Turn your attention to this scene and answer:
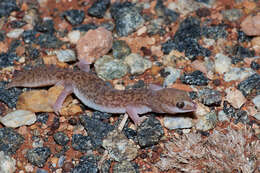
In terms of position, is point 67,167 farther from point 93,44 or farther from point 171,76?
point 171,76

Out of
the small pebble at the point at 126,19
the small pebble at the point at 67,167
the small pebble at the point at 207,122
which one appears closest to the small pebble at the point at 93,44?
the small pebble at the point at 126,19

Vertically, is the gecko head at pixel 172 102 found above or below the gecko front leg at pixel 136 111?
above

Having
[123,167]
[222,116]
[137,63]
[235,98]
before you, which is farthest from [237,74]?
[123,167]

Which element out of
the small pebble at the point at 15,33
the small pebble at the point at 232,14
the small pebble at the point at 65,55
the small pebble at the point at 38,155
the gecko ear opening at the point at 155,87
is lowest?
the small pebble at the point at 38,155

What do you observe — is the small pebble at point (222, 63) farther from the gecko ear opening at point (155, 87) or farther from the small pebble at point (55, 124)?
the small pebble at point (55, 124)

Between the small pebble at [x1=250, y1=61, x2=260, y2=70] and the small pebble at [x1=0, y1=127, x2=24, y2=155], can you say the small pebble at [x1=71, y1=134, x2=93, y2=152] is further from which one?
the small pebble at [x1=250, y1=61, x2=260, y2=70]

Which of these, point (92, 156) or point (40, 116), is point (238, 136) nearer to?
point (92, 156)

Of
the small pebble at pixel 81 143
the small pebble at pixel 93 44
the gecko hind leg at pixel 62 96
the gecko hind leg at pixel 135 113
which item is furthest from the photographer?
the small pebble at pixel 93 44
